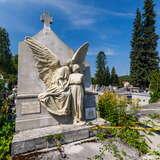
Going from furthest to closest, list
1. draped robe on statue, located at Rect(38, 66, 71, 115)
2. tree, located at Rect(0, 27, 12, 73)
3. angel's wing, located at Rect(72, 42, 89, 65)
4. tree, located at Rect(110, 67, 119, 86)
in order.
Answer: tree, located at Rect(110, 67, 119, 86)
tree, located at Rect(0, 27, 12, 73)
angel's wing, located at Rect(72, 42, 89, 65)
draped robe on statue, located at Rect(38, 66, 71, 115)

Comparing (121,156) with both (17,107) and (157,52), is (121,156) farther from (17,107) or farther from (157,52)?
(157,52)

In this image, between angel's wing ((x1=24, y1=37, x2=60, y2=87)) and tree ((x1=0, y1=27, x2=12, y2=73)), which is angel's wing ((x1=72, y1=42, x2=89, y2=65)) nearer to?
angel's wing ((x1=24, y1=37, x2=60, y2=87))

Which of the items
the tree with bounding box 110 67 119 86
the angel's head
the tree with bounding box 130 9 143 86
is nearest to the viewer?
the angel's head

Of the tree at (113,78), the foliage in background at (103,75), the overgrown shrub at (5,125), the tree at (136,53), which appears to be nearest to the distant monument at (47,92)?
the overgrown shrub at (5,125)

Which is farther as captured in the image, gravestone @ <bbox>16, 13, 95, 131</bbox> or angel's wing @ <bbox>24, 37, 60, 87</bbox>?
angel's wing @ <bbox>24, 37, 60, 87</bbox>

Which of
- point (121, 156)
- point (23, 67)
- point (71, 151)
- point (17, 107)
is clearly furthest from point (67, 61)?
point (121, 156)

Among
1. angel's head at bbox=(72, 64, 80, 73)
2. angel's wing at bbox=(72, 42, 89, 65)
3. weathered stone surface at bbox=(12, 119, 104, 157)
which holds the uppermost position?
angel's wing at bbox=(72, 42, 89, 65)

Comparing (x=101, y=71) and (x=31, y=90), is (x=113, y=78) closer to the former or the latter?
(x=101, y=71)

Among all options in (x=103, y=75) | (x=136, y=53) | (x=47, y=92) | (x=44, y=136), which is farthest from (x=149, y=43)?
(x=44, y=136)

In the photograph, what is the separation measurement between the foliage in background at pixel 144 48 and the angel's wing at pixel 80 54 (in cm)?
2263

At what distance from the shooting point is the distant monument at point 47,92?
505cm

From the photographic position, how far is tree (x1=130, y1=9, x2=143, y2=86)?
2817 centimetres

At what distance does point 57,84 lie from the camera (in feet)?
17.5

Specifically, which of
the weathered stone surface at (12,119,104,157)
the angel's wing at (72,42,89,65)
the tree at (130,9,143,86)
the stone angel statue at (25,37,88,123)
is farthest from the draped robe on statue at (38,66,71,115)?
the tree at (130,9,143,86)
